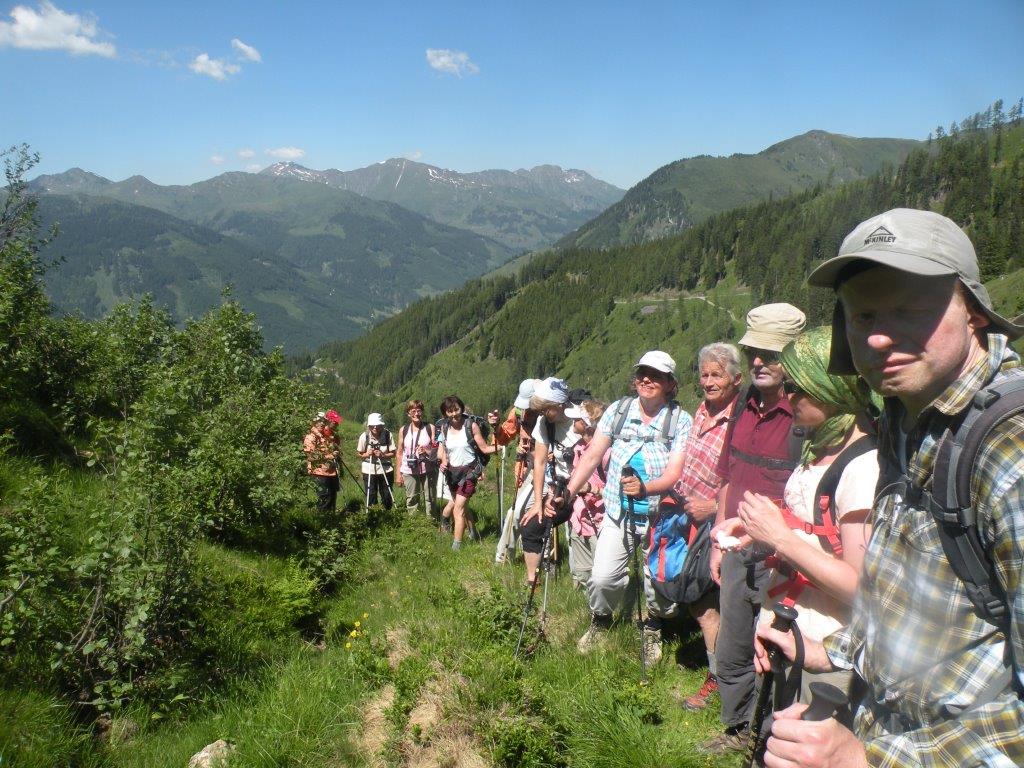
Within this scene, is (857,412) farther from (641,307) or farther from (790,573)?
(641,307)

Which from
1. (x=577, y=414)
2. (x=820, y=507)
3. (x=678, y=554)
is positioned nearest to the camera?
(x=820, y=507)

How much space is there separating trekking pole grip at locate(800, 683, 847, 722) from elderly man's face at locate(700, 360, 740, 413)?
2968 millimetres

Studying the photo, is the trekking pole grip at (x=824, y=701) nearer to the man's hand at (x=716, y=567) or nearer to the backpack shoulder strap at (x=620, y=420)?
the man's hand at (x=716, y=567)

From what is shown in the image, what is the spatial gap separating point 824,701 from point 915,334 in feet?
3.32

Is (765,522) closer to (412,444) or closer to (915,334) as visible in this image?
(915,334)

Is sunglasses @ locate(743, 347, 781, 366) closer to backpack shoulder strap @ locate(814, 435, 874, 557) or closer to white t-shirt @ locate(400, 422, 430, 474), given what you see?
backpack shoulder strap @ locate(814, 435, 874, 557)

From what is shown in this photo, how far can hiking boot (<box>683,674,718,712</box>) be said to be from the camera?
4.16m

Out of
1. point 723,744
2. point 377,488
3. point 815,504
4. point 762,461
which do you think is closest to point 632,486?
point 762,461

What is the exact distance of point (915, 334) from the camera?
1.39 meters

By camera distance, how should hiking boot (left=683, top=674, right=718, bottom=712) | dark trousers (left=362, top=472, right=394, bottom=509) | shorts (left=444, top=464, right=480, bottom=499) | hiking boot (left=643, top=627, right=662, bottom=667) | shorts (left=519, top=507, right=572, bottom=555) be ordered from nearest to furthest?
hiking boot (left=683, top=674, right=718, bottom=712), hiking boot (left=643, top=627, right=662, bottom=667), shorts (left=519, top=507, right=572, bottom=555), shorts (left=444, top=464, right=480, bottom=499), dark trousers (left=362, top=472, right=394, bottom=509)

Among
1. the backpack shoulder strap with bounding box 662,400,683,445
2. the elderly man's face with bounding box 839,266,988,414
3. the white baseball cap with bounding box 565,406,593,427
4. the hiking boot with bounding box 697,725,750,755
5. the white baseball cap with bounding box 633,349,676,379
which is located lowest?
the hiking boot with bounding box 697,725,750,755

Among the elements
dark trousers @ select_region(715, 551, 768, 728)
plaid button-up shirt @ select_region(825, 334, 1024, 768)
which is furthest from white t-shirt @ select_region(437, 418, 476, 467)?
plaid button-up shirt @ select_region(825, 334, 1024, 768)

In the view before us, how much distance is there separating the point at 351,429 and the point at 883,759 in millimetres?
31778

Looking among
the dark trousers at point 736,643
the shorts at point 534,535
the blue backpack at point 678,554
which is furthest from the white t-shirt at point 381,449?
the dark trousers at point 736,643
